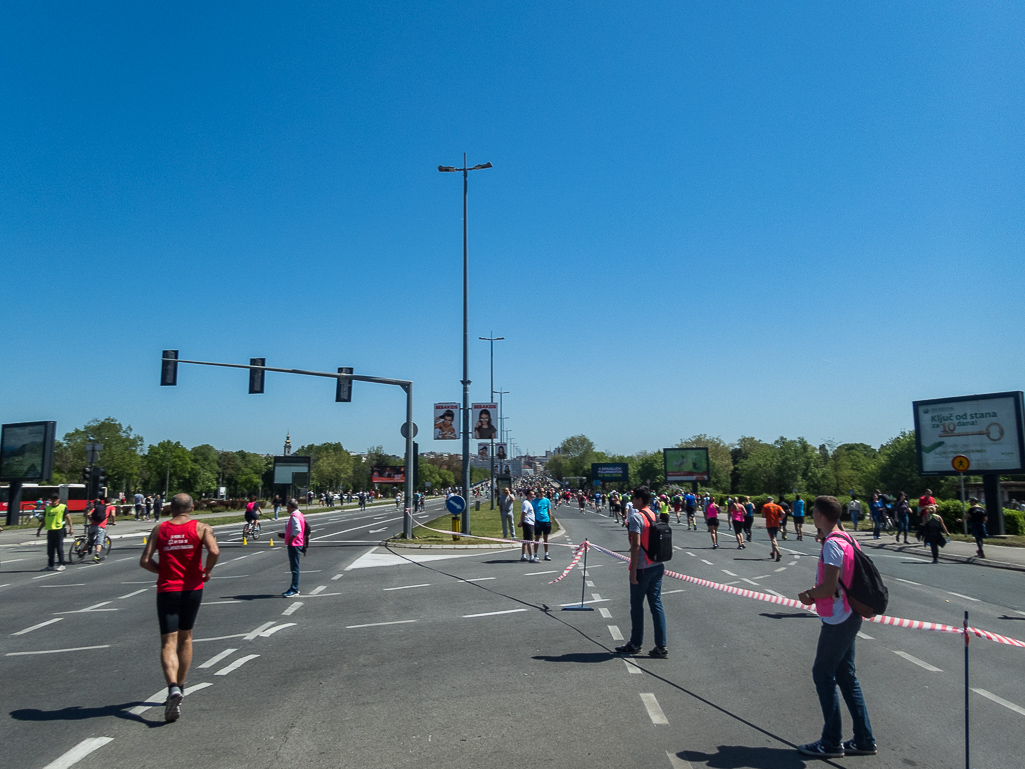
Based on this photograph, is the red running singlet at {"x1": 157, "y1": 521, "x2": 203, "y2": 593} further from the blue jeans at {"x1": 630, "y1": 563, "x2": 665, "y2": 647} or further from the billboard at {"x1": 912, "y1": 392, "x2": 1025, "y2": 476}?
the billboard at {"x1": 912, "y1": 392, "x2": 1025, "y2": 476}

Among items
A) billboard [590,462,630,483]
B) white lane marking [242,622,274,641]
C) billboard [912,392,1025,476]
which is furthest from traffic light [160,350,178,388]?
billboard [590,462,630,483]

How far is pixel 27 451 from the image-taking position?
42.7 m

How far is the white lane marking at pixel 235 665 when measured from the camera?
7270mm

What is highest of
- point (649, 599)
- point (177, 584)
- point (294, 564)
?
point (177, 584)

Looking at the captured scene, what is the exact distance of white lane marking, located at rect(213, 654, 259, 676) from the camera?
7270 mm

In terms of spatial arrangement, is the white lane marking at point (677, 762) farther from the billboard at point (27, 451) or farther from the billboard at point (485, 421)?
the billboard at point (27, 451)

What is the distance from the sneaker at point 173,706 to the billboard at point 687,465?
71363 mm

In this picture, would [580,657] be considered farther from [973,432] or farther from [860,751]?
[973,432]

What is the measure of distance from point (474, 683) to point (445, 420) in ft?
71.9

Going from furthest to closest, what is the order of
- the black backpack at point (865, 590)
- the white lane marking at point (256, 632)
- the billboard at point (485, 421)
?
the billboard at point (485, 421) < the white lane marking at point (256, 632) < the black backpack at point (865, 590)

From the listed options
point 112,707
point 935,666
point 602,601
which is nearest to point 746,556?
point 602,601

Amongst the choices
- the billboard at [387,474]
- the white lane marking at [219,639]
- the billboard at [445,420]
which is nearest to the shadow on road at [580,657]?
the white lane marking at [219,639]

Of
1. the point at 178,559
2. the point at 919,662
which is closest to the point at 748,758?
the point at 919,662

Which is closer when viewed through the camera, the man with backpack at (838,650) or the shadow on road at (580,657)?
the man with backpack at (838,650)
